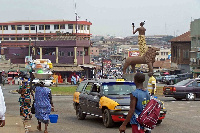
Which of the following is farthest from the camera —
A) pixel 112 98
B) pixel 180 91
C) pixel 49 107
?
pixel 180 91

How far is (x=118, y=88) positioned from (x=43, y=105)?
3168mm

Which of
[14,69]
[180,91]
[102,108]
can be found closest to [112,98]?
[102,108]

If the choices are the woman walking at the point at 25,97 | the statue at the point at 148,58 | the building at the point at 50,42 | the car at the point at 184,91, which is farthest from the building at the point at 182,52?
the woman walking at the point at 25,97

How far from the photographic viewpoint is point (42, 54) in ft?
330

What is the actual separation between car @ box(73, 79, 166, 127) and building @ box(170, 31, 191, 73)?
75447 millimetres

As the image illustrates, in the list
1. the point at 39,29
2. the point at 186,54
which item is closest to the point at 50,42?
the point at 39,29

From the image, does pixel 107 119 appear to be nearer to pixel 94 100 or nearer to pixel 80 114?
pixel 94 100

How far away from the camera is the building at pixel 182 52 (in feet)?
311

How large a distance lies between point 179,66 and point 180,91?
6786cm

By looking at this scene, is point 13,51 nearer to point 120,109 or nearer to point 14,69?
point 14,69

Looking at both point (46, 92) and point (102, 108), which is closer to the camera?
point (46, 92)

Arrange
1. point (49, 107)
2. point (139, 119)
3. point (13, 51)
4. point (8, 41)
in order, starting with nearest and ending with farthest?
point (139, 119) < point (49, 107) < point (13, 51) < point (8, 41)

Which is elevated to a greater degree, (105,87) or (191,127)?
(105,87)

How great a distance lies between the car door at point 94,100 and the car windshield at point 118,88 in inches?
13.6
